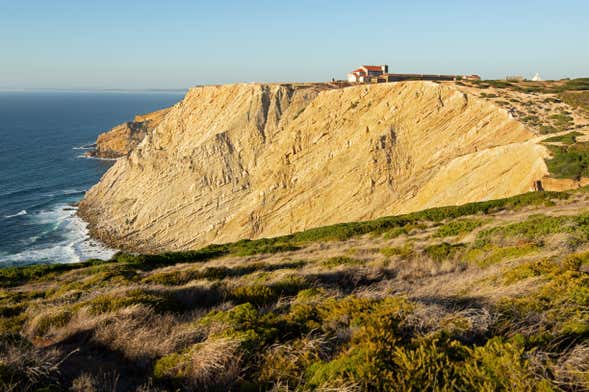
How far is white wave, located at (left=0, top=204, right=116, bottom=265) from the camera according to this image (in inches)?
1656

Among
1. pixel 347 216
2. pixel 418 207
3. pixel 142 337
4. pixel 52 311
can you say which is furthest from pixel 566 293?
pixel 347 216

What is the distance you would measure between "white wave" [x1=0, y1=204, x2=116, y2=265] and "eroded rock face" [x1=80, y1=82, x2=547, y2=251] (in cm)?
187

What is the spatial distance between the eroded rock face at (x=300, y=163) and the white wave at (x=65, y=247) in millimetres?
1869

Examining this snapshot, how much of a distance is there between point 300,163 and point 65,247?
93.6 ft

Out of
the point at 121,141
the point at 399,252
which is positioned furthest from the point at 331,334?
the point at 121,141

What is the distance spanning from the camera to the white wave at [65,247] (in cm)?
4205

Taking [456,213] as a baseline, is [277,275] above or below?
above

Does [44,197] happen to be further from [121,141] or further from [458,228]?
[458,228]

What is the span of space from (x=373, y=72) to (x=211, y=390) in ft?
254

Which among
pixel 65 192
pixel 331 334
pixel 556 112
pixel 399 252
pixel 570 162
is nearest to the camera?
pixel 331 334

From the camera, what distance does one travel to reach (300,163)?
44.4 m

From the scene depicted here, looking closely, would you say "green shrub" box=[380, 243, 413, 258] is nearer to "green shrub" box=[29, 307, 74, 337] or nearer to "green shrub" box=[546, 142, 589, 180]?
"green shrub" box=[29, 307, 74, 337]

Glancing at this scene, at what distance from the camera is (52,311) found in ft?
26.6

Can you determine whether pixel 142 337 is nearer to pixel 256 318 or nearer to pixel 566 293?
pixel 256 318
